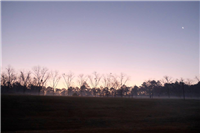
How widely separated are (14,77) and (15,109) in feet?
218

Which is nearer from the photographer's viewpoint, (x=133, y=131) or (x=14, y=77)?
(x=133, y=131)

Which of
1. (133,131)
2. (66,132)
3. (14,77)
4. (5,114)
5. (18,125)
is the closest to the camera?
→ (66,132)

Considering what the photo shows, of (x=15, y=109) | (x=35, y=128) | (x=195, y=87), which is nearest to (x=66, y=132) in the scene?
(x=35, y=128)

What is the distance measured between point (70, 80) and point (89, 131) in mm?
79667

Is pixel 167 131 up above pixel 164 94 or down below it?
above

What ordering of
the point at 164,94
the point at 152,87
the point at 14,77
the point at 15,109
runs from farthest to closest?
the point at 152,87 < the point at 164,94 < the point at 14,77 < the point at 15,109

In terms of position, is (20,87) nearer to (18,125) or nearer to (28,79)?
(28,79)

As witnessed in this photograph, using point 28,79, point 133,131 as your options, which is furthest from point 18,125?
point 28,79

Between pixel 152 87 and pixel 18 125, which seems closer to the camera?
pixel 18 125

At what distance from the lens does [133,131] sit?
15328 mm

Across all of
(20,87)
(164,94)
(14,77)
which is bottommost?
(164,94)

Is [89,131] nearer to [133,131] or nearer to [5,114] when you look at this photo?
[133,131]

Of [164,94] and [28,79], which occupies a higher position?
[28,79]

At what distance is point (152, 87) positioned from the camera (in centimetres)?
11388
